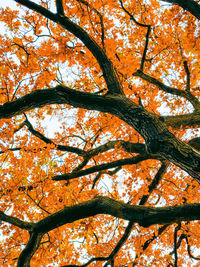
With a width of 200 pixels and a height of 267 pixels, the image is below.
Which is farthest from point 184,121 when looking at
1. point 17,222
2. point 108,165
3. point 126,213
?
point 17,222

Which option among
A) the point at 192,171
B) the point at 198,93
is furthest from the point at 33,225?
the point at 198,93

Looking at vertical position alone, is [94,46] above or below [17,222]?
above

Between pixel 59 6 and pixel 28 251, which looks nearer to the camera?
pixel 28 251

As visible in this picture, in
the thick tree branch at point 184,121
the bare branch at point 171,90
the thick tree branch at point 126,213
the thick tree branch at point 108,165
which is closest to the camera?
the thick tree branch at point 126,213

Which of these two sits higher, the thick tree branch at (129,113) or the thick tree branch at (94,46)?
the thick tree branch at (94,46)

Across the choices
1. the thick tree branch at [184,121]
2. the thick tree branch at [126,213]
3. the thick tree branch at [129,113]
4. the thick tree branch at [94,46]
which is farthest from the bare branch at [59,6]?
the thick tree branch at [126,213]

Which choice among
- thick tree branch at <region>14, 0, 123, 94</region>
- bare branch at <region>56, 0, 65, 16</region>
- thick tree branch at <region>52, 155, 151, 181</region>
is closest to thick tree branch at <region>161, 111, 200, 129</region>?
thick tree branch at <region>52, 155, 151, 181</region>

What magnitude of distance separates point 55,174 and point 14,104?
3096 millimetres

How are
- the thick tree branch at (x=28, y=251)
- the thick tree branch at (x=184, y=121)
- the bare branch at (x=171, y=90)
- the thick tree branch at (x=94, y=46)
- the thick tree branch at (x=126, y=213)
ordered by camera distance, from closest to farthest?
the thick tree branch at (x=126, y=213) → the thick tree branch at (x=28, y=251) → the thick tree branch at (x=94, y=46) → the thick tree branch at (x=184, y=121) → the bare branch at (x=171, y=90)

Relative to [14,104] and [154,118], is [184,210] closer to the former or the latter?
[154,118]

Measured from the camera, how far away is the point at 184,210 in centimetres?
314

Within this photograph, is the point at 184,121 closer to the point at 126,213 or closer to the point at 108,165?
the point at 108,165

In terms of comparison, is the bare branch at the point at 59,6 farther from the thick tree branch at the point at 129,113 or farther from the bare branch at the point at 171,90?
the bare branch at the point at 171,90

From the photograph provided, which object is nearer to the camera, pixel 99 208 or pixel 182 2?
pixel 99 208
